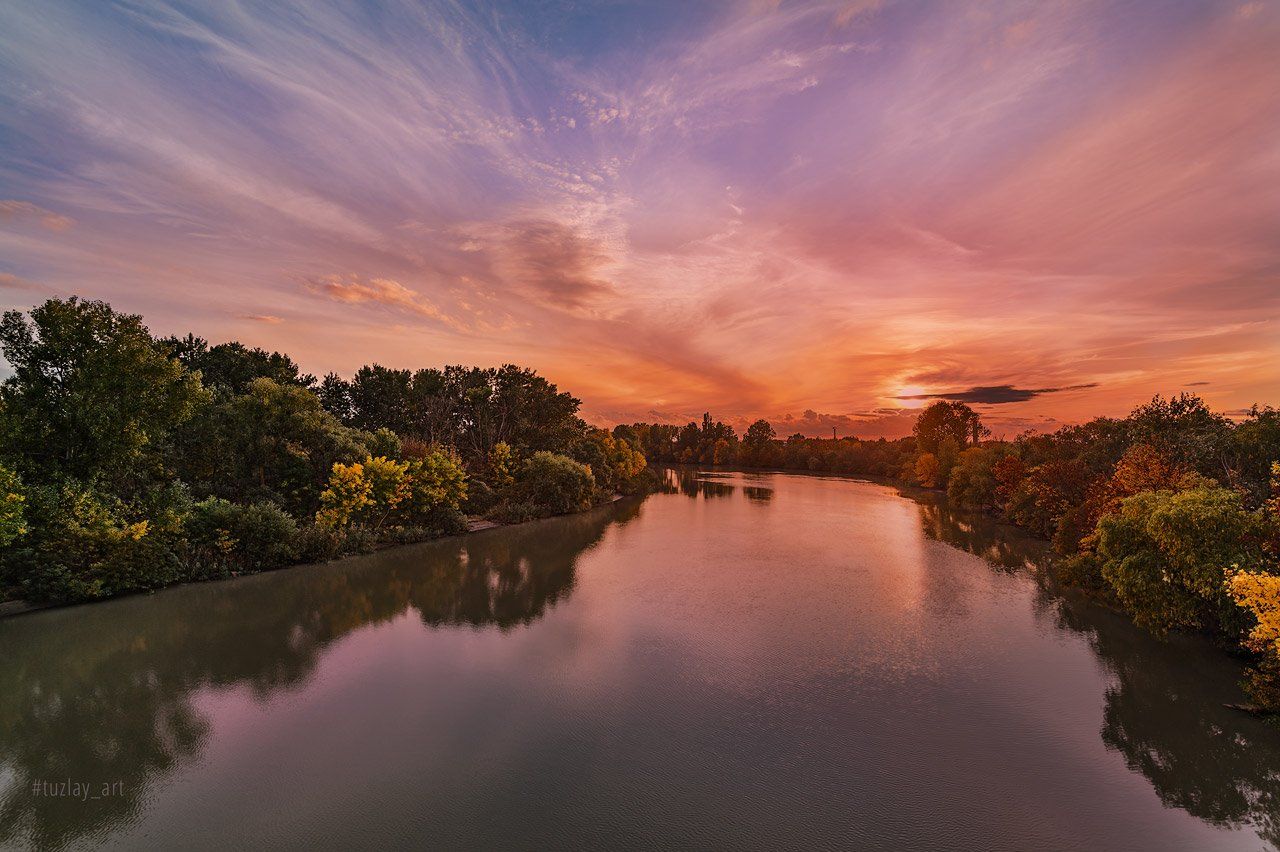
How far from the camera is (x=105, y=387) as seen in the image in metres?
19.5

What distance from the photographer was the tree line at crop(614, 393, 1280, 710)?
47.3 ft

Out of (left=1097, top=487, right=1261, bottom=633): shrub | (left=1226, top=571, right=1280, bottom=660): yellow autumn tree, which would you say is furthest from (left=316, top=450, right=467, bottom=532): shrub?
(left=1097, top=487, right=1261, bottom=633): shrub

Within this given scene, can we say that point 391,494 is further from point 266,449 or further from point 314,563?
point 266,449

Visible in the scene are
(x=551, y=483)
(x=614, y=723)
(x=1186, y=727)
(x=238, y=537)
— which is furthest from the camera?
(x=551, y=483)

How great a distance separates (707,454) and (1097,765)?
13375 cm

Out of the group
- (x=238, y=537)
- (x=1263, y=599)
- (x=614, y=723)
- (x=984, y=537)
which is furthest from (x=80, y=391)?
(x=984, y=537)

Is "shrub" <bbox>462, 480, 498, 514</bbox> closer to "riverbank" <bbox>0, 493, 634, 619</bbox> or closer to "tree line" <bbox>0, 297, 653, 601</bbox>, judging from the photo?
"tree line" <bbox>0, 297, 653, 601</bbox>

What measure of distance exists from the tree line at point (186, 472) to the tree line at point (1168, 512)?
1313 inches

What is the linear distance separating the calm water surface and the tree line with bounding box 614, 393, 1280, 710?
1.81 m

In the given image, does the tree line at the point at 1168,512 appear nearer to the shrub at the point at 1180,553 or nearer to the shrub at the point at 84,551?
the shrub at the point at 1180,553

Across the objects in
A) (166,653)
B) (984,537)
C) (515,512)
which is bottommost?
(166,653)

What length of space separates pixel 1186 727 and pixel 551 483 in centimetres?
3929

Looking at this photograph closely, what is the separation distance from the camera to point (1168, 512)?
1588 centimetres

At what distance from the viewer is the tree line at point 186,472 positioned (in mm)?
18359
